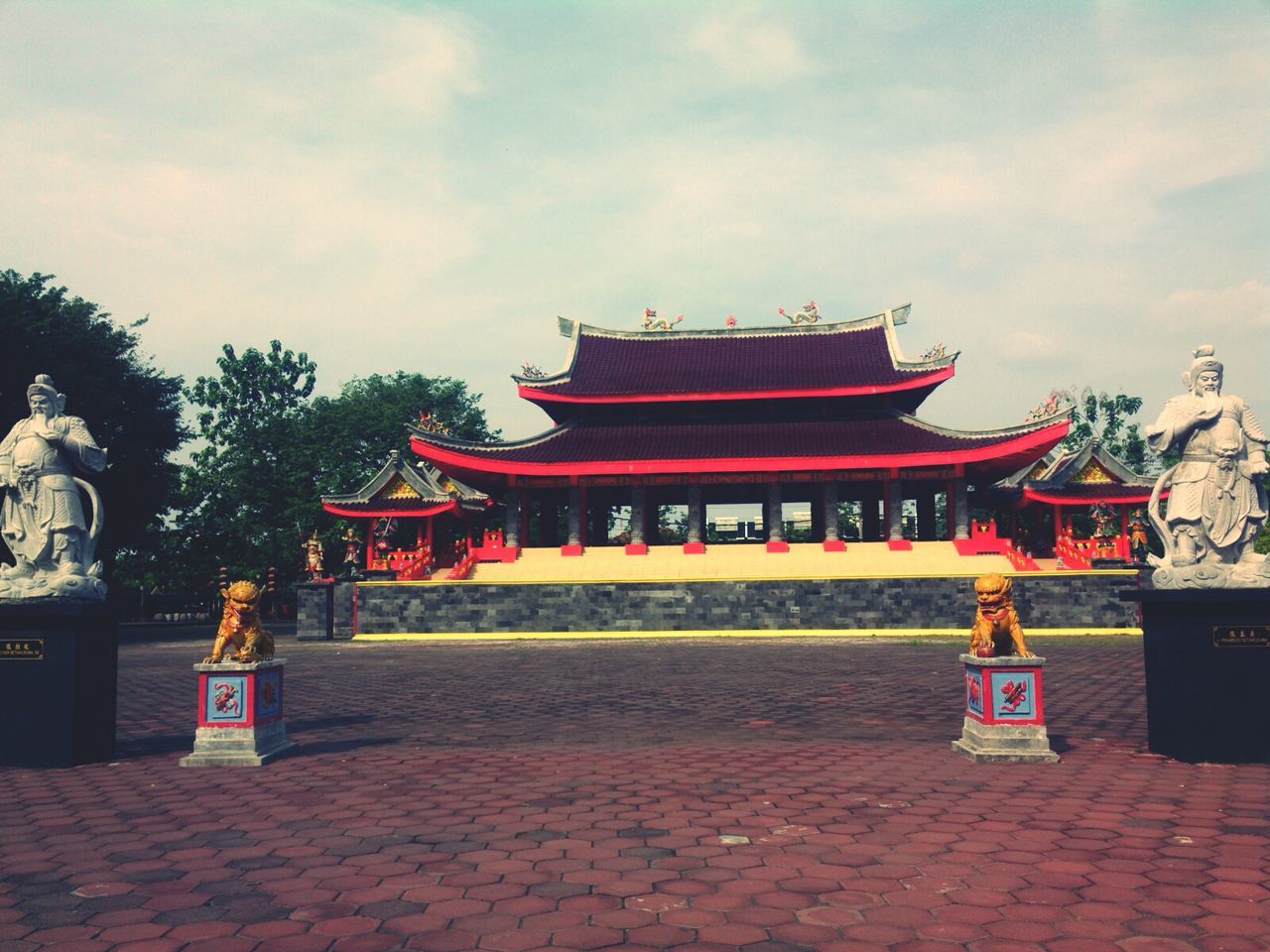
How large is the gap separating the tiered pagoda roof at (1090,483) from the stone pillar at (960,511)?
192 centimetres

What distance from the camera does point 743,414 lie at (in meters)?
29.8

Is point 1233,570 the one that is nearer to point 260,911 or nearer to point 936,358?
point 260,911

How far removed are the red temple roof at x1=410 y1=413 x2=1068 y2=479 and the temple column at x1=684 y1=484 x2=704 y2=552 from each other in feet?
4.39

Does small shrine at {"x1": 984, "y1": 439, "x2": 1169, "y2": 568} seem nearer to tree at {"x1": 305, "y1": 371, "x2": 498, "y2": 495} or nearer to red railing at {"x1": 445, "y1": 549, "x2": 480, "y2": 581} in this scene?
red railing at {"x1": 445, "y1": 549, "x2": 480, "y2": 581}

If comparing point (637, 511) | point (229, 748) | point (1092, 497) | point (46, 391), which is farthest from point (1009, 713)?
point (1092, 497)

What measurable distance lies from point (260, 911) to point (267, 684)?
13.2 feet

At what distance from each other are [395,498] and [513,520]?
154 inches

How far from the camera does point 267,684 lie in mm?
7531

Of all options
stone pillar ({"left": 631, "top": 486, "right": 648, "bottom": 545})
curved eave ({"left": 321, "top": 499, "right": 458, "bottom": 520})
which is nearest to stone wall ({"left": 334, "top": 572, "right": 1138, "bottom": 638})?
curved eave ({"left": 321, "top": 499, "right": 458, "bottom": 520})

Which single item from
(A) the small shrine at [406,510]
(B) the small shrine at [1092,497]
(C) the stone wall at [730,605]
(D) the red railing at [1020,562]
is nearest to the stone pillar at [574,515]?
(A) the small shrine at [406,510]

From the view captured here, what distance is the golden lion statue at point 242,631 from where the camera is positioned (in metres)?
7.51

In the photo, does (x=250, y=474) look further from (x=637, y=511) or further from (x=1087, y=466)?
(x=1087, y=466)

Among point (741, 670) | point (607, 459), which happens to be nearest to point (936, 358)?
point (607, 459)

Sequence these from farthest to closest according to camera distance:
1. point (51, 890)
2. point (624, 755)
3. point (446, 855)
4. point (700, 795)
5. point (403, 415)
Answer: point (403, 415)
point (624, 755)
point (700, 795)
point (446, 855)
point (51, 890)
